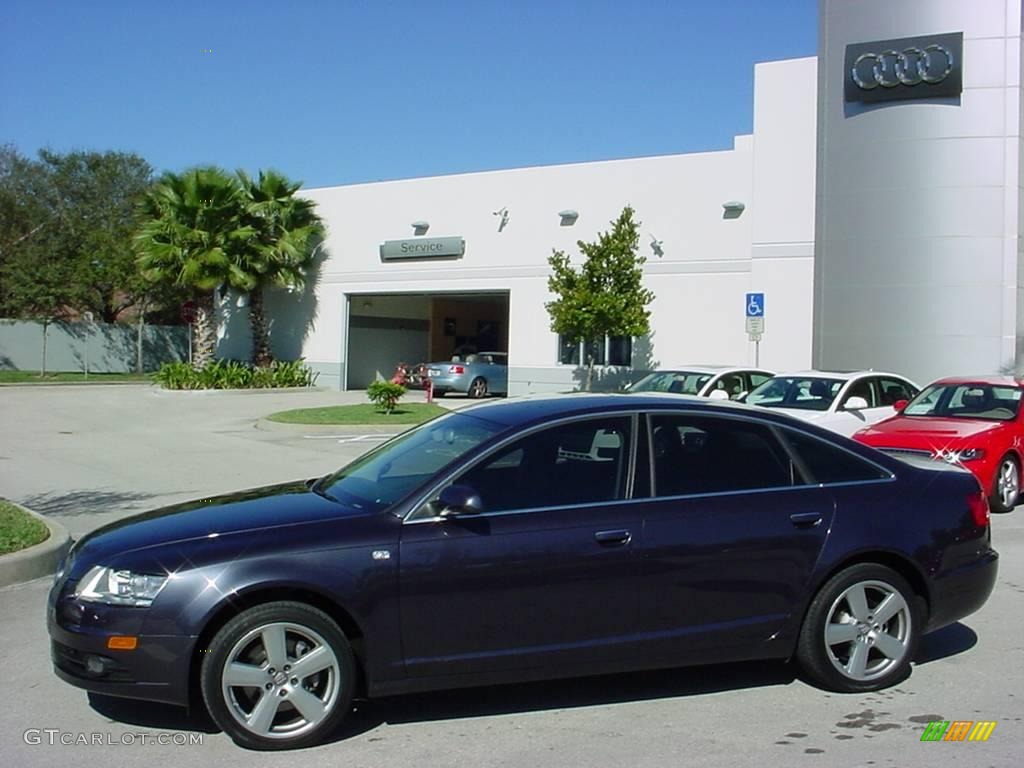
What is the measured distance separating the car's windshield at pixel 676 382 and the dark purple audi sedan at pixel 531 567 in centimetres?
1113

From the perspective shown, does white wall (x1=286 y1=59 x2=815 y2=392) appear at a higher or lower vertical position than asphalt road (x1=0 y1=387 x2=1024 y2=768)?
higher

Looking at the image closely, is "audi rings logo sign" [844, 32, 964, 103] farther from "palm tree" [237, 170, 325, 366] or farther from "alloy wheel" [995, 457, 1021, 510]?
"palm tree" [237, 170, 325, 366]

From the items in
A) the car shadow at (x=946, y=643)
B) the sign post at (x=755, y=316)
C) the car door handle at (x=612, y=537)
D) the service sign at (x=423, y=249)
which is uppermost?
the service sign at (x=423, y=249)

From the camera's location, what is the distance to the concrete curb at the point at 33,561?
8.18m

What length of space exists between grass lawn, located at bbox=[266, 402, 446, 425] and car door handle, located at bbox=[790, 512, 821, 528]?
16.0m

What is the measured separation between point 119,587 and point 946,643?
5.03 metres

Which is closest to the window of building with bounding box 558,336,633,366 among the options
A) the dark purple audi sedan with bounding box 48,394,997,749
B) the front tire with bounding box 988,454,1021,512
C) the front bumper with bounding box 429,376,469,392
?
the front bumper with bounding box 429,376,469,392

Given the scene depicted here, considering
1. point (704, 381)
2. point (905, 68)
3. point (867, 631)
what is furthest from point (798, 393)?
point (905, 68)

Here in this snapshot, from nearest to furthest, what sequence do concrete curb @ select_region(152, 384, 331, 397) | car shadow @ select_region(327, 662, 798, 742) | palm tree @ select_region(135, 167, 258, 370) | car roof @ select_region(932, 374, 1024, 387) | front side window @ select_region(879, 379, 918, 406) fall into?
1. car shadow @ select_region(327, 662, 798, 742)
2. car roof @ select_region(932, 374, 1024, 387)
3. front side window @ select_region(879, 379, 918, 406)
4. concrete curb @ select_region(152, 384, 331, 397)
5. palm tree @ select_region(135, 167, 258, 370)

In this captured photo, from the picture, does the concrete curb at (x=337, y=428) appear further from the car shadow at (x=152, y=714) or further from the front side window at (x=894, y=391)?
the car shadow at (x=152, y=714)

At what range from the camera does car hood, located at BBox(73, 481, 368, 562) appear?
16.9 feet

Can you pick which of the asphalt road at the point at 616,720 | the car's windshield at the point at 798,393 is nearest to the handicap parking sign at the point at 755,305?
the car's windshield at the point at 798,393

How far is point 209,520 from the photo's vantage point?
541cm

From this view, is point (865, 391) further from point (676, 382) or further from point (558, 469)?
point (558, 469)
